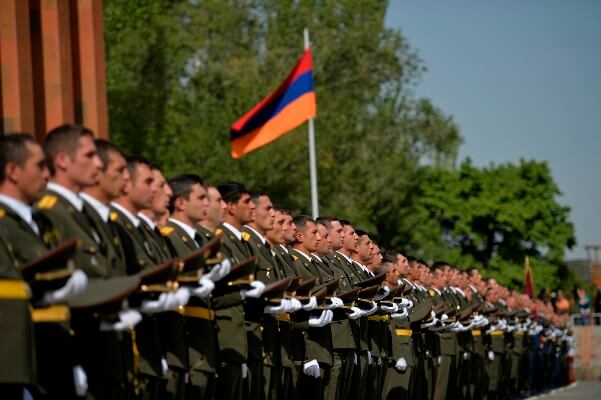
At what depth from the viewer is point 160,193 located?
11.1 m

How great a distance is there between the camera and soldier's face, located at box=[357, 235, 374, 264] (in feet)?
62.2

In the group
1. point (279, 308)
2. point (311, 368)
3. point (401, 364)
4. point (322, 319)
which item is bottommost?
point (401, 364)

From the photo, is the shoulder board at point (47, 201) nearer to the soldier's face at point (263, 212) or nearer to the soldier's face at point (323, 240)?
the soldier's face at point (263, 212)

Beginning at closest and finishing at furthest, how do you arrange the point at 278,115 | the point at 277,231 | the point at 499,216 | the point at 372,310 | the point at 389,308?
the point at 277,231 < the point at 372,310 < the point at 389,308 < the point at 278,115 < the point at 499,216

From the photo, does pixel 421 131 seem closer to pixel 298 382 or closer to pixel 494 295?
pixel 494 295

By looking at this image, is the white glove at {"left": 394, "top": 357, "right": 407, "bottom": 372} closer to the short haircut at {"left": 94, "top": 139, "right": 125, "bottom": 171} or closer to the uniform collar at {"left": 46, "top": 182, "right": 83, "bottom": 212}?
the short haircut at {"left": 94, "top": 139, "right": 125, "bottom": 171}

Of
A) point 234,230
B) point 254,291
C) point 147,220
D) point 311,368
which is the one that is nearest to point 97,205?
point 147,220

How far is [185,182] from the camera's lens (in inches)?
472

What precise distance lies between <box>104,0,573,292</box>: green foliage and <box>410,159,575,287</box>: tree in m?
0.06

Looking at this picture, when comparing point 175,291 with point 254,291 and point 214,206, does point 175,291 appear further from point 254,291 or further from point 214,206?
point 214,206

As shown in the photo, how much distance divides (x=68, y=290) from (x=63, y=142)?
3.87ft

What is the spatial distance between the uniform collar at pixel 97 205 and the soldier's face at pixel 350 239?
860cm

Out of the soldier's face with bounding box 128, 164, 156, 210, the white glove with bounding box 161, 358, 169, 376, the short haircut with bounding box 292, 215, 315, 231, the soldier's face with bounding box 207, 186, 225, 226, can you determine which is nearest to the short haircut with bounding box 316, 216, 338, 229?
the short haircut with bounding box 292, 215, 315, 231

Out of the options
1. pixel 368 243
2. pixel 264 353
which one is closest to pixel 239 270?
pixel 264 353
